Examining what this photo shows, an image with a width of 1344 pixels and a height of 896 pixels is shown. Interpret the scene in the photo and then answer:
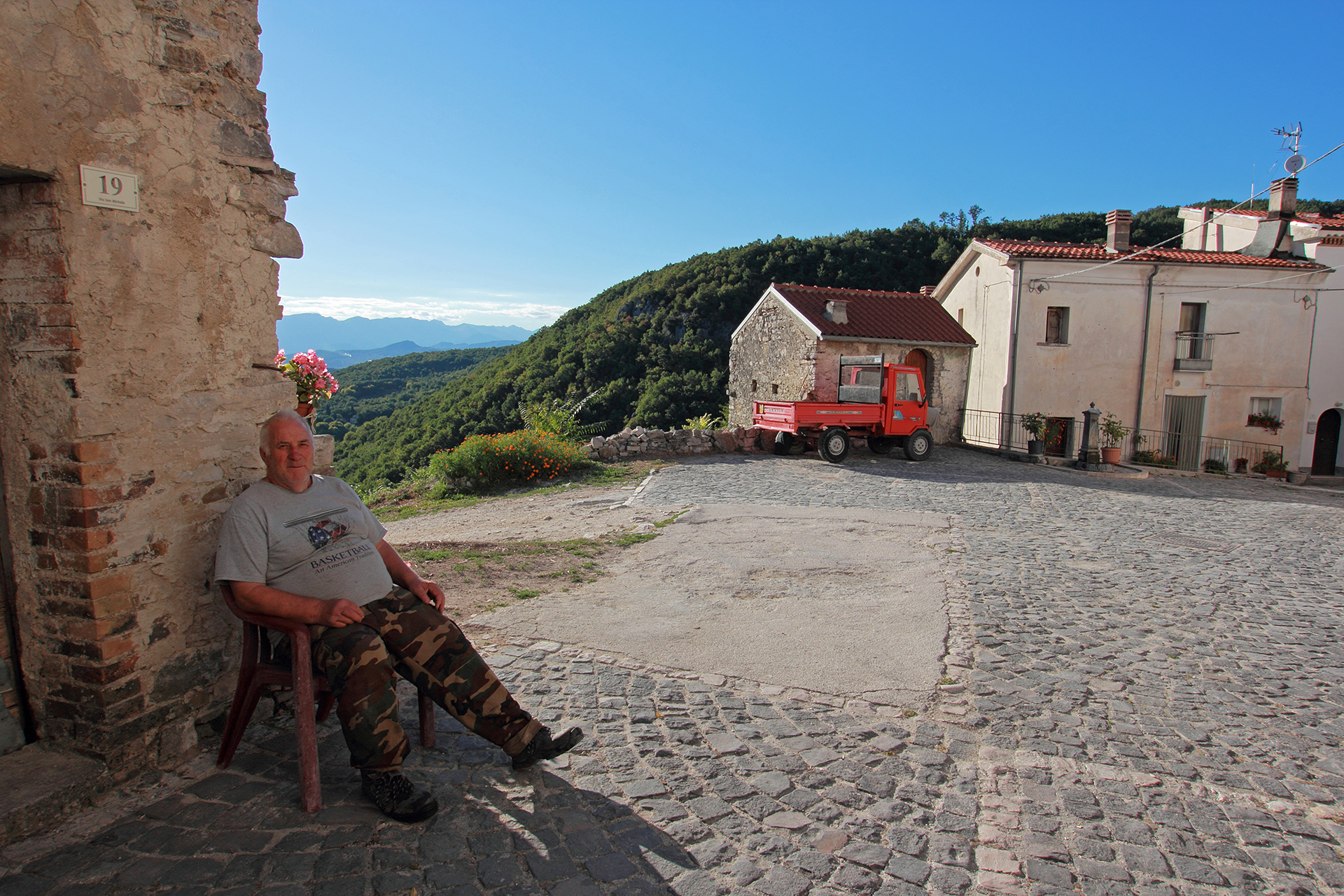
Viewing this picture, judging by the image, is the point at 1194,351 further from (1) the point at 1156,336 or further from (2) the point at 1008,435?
(2) the point at 1008,435

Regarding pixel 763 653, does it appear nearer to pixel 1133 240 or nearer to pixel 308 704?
pixel 308 704

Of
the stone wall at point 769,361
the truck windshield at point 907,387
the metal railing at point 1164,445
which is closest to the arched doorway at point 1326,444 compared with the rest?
the metal railing at point 1164,445

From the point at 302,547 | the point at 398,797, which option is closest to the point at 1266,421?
the point at 398,797

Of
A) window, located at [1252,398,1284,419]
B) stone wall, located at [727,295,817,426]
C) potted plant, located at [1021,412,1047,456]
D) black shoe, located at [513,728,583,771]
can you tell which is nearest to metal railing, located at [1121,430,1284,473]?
window, located at [1252,398,1284,419]

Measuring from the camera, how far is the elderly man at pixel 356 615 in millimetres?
2607

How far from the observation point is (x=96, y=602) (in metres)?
2.63

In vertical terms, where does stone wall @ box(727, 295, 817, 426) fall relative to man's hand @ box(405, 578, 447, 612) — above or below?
above

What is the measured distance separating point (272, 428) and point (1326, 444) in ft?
97.5

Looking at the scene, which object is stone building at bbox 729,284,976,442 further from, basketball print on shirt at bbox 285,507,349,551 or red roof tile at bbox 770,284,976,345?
basketball print on shirt at bbox 285,507,349,551

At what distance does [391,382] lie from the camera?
55.8 m

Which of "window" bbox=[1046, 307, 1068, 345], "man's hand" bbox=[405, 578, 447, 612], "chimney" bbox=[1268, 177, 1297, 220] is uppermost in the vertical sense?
"chimney" bbox=[1268, 177, 1297, 220]

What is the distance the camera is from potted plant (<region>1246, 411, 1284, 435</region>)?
20.6m

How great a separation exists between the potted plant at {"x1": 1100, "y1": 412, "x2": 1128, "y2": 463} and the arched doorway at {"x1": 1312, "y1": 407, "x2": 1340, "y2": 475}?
25.8 feet

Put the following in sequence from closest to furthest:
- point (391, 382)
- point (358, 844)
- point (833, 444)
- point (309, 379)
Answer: point (358, 844) < point (309, 379) < point (833, 444) < point (391, 382)
